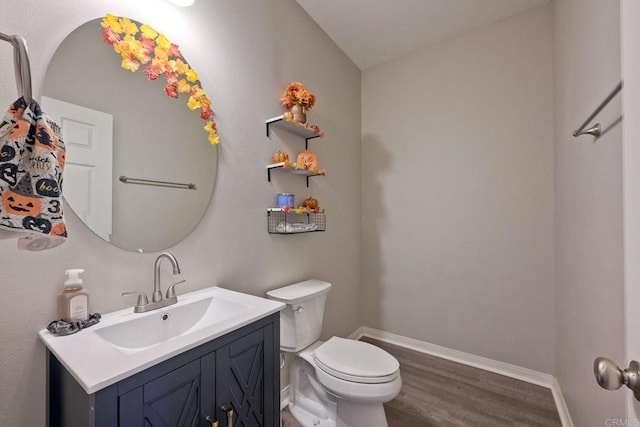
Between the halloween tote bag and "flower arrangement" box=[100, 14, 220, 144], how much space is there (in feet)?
2.13

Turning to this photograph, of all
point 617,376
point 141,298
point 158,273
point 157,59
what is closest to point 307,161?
point 157,59

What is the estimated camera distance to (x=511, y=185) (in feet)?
6.75

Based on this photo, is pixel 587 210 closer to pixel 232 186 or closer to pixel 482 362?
pixel 482 362

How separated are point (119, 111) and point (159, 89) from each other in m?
0.20

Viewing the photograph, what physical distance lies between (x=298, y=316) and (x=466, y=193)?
1.63 m

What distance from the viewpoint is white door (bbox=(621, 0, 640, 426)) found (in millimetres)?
476

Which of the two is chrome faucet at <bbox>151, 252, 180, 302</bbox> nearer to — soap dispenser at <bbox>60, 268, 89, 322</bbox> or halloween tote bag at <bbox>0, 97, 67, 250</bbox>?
soap dispenser at <bbox>60, 268, 89, 322</bbox>

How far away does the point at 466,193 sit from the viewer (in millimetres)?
2223

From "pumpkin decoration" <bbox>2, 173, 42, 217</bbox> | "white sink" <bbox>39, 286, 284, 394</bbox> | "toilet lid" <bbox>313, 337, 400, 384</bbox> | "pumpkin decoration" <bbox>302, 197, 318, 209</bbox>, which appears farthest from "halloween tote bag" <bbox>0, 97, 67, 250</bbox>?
"pumpkin decoration" <bbox>302, 197, 318, 209</bbox>

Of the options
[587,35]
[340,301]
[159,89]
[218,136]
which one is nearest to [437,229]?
[340,301]

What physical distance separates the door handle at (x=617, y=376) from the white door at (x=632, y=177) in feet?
0.06

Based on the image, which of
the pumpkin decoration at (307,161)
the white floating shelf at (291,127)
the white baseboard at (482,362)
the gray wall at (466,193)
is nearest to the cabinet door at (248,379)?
the pumpkin decoration at (307,161)

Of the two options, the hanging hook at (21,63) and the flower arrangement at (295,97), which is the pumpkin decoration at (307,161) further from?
the hanging hook at (21,63)

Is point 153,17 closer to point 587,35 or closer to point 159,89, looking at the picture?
point 159,89
